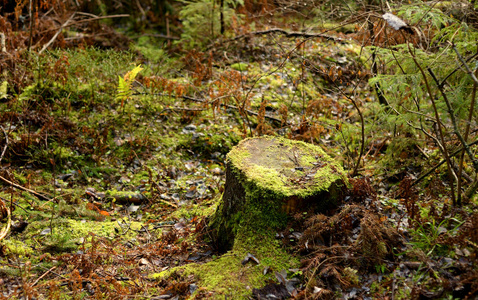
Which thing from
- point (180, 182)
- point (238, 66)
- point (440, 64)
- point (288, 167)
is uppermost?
point (440, 64)

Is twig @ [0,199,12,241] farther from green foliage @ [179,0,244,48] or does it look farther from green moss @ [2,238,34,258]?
green foliage @ [179,0,244,48]

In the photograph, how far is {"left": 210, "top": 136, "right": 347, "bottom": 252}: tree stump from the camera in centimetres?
336

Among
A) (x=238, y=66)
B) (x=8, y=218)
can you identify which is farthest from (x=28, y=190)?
(x=238, y=66)

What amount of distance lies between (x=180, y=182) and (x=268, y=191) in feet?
7.88

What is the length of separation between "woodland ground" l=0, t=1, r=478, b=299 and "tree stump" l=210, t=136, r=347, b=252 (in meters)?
0.17

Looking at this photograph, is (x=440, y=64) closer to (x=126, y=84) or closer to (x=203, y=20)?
(x=126, y=84)

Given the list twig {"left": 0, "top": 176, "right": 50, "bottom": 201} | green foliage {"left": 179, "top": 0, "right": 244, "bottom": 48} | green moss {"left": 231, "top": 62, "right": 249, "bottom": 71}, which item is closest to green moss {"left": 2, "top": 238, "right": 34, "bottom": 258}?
twig {"left": 0, "top": 176, "right": 50, "bottom": 201}

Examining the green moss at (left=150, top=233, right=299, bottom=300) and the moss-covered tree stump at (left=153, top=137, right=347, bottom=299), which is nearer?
the green moss at (left=150, top=233, right=299, bottom=300)

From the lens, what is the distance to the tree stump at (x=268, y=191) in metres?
3.36

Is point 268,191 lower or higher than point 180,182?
higher

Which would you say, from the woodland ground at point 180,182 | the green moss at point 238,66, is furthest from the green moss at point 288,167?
the green moss at point 238,66

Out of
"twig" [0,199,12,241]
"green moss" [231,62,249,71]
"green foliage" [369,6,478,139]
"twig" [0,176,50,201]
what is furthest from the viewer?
"green moss" [231,62,249,71]

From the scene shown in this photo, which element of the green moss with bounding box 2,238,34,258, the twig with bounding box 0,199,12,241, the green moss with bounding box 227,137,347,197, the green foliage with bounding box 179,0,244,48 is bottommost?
the green moss with bounding box 2,238,34,258

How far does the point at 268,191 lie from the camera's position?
3.34 metres
